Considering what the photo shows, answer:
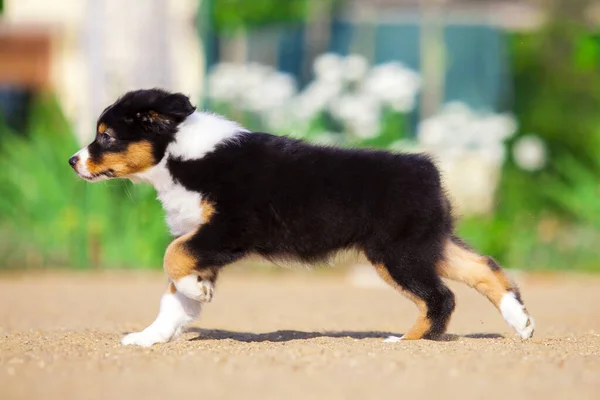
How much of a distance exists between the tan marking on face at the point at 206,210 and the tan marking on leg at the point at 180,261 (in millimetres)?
148

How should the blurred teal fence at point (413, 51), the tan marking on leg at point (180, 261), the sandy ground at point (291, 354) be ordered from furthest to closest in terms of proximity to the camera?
the blurred teal fence at point (413, 51) → the tan marking on leg at point (180, 261) → the sandy ground at point (291, 354)

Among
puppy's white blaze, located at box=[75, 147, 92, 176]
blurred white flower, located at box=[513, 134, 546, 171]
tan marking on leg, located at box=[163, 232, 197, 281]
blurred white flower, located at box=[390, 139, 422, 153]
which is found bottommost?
blurred white flower, located at box=[513, 134, 546, 171]

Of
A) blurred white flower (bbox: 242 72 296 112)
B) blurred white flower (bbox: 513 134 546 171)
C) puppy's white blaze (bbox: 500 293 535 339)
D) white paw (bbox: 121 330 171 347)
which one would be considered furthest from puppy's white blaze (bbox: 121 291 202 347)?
blurred white flower (bbox: 513 134 546 171)

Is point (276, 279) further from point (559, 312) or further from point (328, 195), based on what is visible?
point (328, 195)

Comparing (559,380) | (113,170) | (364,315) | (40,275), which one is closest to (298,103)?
(40,275)

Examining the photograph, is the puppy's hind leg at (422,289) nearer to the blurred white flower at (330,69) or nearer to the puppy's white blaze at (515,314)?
the puppy's white blaze at (515,314)

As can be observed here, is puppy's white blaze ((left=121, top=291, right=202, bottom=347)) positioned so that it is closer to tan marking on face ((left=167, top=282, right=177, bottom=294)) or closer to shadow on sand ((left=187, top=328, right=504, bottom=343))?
tan marking on face ((left=167, top=282, right=177, bottom=294))

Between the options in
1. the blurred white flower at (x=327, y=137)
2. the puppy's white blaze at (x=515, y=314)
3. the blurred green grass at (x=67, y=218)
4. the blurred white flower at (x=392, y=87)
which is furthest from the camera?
the blurred white flower at (x=392, y=87)

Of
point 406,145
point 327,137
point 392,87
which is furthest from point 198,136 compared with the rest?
point 392,87

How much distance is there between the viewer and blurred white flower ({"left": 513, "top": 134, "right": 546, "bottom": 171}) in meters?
13.5

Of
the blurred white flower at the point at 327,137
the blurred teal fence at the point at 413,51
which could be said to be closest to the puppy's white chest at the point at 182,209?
the blurred white flower at the point at 327,137

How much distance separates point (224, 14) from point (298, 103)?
4.32m

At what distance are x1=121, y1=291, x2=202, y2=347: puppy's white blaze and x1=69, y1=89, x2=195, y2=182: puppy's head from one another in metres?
0.78

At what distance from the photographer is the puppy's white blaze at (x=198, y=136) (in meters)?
6.41
